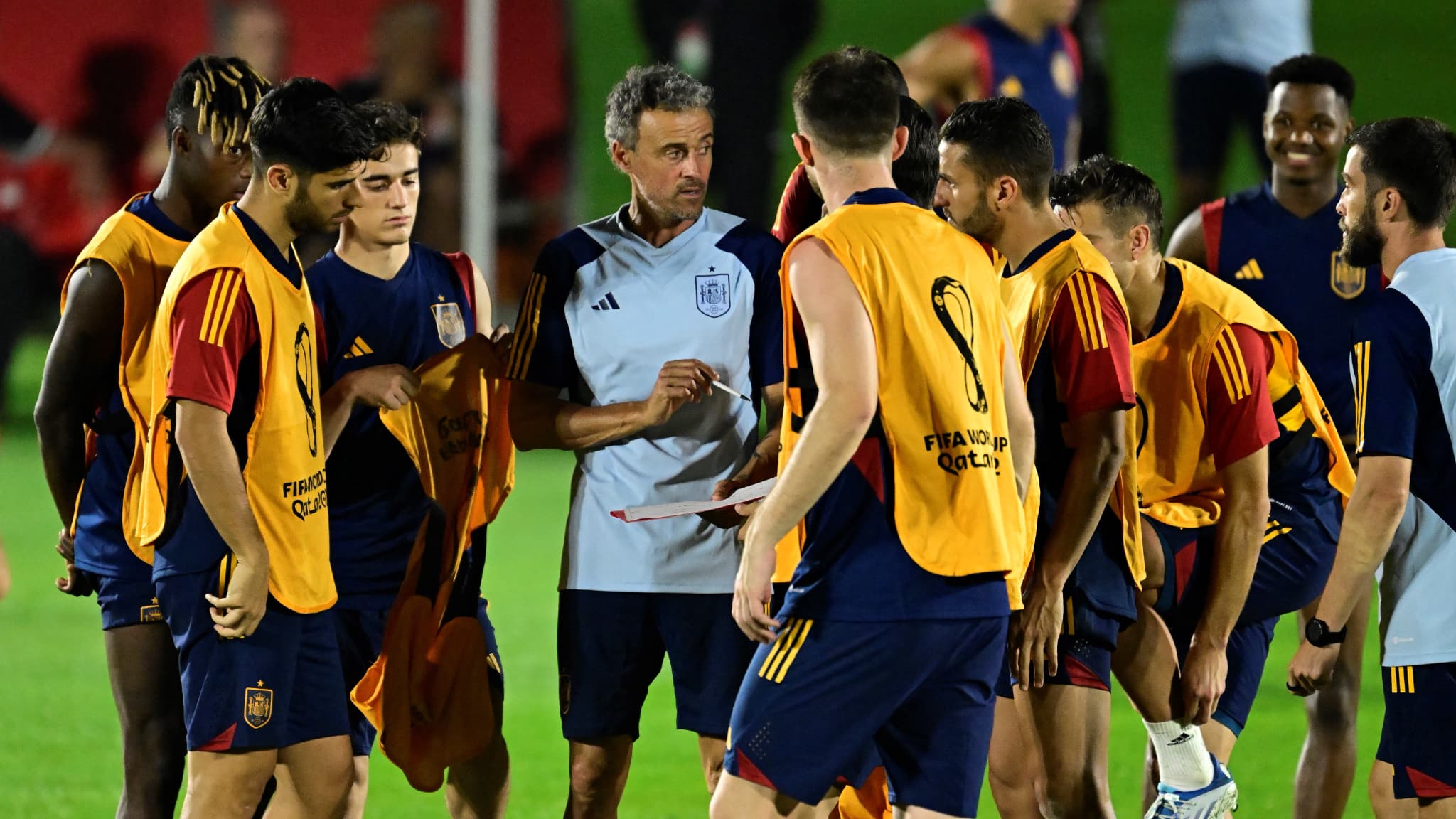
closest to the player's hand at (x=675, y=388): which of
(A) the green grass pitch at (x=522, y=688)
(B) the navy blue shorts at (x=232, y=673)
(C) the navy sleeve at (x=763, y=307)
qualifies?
(C) the navy sleeve at (x=763, y=307)

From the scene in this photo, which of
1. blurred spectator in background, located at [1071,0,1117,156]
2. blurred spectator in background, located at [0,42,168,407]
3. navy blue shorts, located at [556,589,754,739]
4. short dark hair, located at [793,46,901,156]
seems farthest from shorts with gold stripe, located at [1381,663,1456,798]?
blurred spectator in background, located at [0,42,168,407]

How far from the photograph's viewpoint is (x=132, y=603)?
4262 mm

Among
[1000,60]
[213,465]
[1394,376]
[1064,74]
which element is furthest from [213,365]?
[1064,74]

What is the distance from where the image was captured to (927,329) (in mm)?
3391

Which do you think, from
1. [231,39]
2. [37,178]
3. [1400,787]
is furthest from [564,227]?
[1400,787]

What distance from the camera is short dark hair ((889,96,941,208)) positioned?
4238mm

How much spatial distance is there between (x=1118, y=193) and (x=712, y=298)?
1120mm

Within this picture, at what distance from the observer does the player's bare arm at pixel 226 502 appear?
145 inches

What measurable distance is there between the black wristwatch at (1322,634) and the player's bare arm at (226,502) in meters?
2.44

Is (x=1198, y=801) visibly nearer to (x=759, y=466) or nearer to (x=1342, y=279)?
(x=759, y=466)

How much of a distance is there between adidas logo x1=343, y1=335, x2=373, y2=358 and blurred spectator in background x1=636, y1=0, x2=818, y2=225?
12.4 metres

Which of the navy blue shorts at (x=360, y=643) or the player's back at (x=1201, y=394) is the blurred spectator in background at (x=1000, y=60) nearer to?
the player's back at (x=1201, y=394)

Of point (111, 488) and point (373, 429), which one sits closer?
point (111, 488)

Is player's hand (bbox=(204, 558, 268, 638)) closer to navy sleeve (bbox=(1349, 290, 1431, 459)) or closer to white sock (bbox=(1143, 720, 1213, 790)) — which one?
white sock (bbox=(1143, 720, 1213, 790))
